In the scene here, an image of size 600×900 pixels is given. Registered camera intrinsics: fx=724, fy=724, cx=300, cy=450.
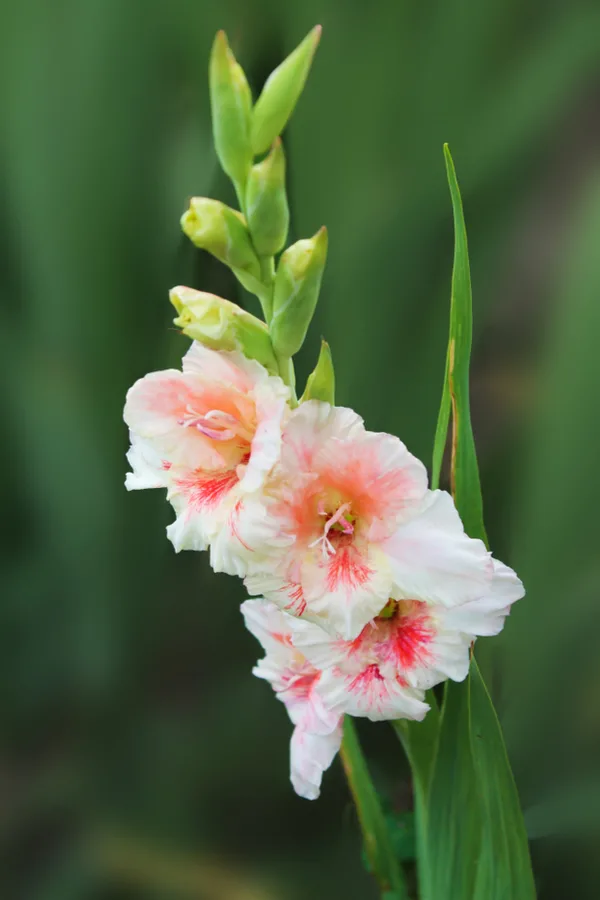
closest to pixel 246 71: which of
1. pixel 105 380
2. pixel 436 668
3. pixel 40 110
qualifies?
pixel 40 110

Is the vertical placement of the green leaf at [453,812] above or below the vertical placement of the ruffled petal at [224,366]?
below

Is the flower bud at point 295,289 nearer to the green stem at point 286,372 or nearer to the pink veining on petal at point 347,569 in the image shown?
the green stem at point 286,372

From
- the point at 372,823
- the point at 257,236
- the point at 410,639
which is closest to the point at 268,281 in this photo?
the point at 257,236

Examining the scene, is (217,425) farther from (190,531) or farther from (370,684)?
(370,684)

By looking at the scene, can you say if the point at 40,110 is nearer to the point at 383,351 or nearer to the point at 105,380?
the point at 105,380

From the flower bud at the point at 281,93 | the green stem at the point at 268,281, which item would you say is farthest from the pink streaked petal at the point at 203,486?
the flower bud at the point at 281,93

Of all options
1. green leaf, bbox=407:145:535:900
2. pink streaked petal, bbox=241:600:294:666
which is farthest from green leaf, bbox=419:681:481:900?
pink streaked petal, bbox=241:600:294:666
